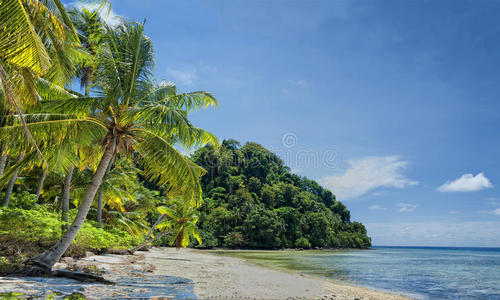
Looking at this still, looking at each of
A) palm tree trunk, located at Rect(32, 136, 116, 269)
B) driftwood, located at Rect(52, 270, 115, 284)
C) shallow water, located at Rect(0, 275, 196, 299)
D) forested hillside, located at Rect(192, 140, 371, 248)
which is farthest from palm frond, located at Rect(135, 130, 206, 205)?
forested hillside, located at Rect(192, 140, 371, 248)

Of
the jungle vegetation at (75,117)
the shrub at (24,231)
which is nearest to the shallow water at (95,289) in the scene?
the jungle vegetation at (75,117)

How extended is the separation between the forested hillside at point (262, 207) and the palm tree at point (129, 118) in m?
45.4

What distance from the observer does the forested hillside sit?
180 feet

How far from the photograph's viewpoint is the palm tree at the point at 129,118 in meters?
7.73

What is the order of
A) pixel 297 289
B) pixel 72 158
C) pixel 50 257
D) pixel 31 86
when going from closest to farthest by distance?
1. pixel 31 86
2. pixel 50 257
3. pixel 72 158
4. pixel 297 289

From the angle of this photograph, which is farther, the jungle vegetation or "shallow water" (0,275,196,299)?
"shallow water" (0,275,196,299)

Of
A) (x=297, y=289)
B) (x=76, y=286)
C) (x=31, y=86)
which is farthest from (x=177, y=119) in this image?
(x=297, y=289)

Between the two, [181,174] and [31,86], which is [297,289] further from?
[31,86]

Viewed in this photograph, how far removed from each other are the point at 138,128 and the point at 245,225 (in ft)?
162

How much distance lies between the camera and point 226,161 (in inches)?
2704

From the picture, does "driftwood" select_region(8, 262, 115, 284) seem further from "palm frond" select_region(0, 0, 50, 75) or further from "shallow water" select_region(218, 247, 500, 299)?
"shallow water" select_region(218, 247, 500, 299)

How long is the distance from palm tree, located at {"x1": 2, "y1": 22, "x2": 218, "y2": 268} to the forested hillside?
4540cm

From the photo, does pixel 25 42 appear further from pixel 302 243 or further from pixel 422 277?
pixel 302 243

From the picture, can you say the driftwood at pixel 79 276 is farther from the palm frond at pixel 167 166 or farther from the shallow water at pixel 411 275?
the shallow water at pixel 411 275
